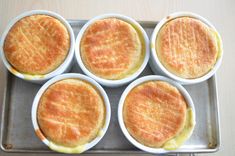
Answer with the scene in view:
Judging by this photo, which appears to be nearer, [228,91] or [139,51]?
[139,51]

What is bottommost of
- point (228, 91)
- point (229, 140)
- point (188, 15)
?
point (229, 140)

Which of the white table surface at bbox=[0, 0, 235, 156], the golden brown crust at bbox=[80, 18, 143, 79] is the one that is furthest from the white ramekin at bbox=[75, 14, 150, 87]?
the white table surface at bbox=[0, 0, 235, 156]

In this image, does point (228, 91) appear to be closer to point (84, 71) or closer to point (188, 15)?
point (188, 15)

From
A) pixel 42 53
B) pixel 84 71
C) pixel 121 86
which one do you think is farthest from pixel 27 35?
pixel 121 86

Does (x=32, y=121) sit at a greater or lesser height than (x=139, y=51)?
lesser

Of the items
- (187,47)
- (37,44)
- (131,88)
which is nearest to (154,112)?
(131,88)
